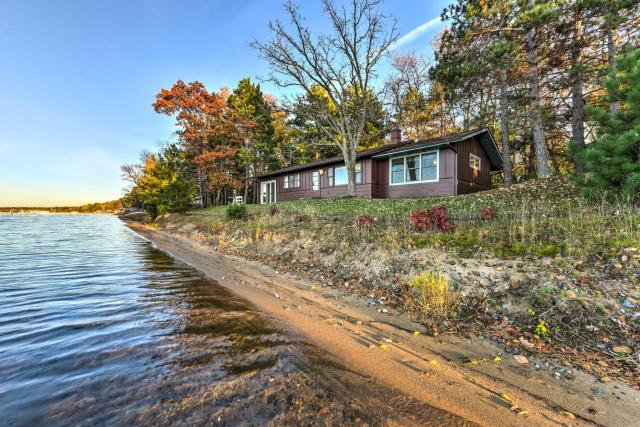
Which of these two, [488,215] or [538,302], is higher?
[488,215]

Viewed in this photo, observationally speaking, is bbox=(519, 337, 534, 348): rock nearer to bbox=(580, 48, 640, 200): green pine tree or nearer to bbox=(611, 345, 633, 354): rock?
bbox=(611, 345, 633, 354): rock

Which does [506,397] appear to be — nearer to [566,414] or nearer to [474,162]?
[566,414]

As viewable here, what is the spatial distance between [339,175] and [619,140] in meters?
14.9

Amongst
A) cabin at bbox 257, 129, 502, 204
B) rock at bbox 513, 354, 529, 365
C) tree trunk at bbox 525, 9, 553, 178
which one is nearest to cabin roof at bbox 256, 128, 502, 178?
cabin at bbox 257, 129, 502, 204

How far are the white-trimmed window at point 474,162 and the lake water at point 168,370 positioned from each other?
15.4 metres

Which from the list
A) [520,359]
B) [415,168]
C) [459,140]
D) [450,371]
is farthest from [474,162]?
[450,371]

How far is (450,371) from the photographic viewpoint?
317 centimetres

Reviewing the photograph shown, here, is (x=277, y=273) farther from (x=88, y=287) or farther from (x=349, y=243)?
(x=88, y=287)

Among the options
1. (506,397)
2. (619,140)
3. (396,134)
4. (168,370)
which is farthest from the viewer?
(396,134)

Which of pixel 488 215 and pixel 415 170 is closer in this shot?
pixel 488 215

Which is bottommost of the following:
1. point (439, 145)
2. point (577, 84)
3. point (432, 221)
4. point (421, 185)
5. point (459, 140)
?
point (432, 221)

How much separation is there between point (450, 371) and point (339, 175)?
1718 centimetres

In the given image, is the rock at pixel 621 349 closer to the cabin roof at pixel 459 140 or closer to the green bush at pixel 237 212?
the cabin roof at pixel 459 140

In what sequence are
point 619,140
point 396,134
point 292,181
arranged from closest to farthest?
1. point 619,140
2. point 396,134
3. point 292,181
